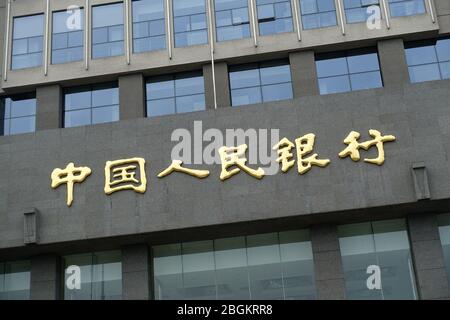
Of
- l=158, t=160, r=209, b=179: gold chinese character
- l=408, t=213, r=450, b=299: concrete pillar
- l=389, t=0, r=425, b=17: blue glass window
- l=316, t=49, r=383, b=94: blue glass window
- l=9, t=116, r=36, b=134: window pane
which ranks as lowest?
l=408, t=213, r=450, b=299: concrete pillar

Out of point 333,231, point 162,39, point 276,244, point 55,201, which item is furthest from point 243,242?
point 162,39

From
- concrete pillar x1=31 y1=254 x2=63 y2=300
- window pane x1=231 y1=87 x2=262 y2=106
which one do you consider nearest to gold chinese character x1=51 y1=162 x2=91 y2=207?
concrete pillar x1=31 y1=254 x2=63 y2=300

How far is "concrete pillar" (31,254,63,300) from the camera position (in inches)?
890

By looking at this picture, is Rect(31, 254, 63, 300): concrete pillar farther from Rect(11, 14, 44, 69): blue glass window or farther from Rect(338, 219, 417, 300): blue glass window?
Rect(338, 219, 417, 300): blue glass window

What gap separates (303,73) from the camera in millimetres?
24344

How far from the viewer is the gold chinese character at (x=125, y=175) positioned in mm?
22625

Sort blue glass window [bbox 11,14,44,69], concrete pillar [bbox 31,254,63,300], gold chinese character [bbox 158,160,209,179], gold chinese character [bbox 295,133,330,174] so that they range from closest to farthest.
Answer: gold chinese character [bbox 295,133,330,174], gold chinese character [bbox 158,160,209,179], concrete pillar [bbox 31,254,63,300], blue glass window [bbox 11,14,44,69]

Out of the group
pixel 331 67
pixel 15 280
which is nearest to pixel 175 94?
pixel 331 67

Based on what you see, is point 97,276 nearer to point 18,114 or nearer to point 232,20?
Result: point 18,114

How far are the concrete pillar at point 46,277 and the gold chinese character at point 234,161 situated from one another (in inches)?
234

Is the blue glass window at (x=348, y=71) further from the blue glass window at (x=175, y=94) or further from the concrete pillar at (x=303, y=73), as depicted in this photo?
the blue glass window at (x=175, y=94)

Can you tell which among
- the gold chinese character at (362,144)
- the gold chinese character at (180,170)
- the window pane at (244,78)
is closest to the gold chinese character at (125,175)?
the gold chinese character at (180,170)

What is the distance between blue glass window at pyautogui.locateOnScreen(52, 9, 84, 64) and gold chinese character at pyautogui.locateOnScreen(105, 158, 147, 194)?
481 cm

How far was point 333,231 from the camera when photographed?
22.3 metres
